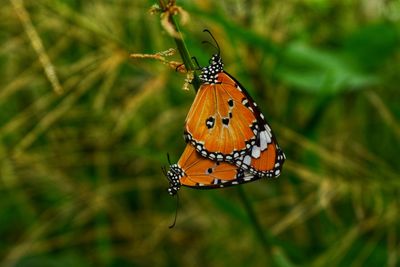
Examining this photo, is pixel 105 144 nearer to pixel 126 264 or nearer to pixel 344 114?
pixel 126 264

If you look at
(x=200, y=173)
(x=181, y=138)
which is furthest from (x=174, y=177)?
(x=181, y=138)

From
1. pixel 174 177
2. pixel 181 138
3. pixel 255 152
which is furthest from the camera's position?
pixel 181 138

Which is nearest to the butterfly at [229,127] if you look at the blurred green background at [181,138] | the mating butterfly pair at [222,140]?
the mating butterfly pair at [222,140]

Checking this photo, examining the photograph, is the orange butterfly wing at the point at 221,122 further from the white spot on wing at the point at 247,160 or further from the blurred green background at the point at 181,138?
the blurred green background at the point at 181,138

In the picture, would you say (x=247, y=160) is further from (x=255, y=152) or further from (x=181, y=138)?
(x=181, y=138)

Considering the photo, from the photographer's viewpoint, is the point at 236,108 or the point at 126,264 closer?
the point at 236,108

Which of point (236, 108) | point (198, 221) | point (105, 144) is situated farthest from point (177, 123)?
point (236, 108)

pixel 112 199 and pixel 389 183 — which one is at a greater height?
pixel 112 199
